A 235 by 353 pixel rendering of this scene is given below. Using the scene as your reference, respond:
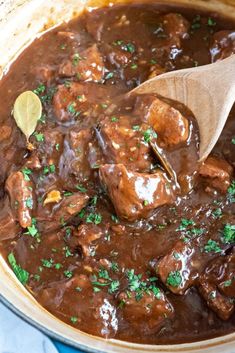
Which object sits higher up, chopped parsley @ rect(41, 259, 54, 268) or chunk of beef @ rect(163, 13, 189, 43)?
chunk of beef @ rect(163, 13, 189, 43)

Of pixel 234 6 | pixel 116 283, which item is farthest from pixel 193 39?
pixel 116 283

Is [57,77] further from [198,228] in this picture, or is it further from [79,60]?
[198,228]

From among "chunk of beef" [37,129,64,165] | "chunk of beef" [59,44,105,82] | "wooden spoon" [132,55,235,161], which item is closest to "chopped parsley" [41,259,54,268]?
"chunk of beef" [37,129,64,165]

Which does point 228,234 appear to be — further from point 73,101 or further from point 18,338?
point 18,338

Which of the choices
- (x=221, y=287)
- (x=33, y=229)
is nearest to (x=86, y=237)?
(x=33, y=229)

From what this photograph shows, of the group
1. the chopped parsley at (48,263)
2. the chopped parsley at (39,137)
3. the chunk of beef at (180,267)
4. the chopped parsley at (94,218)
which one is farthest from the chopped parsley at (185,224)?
Answer: the chopped parsley at (39,137)

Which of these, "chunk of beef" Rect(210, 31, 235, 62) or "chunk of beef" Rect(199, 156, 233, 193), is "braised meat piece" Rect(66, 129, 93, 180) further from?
"chunk of beef" Rect(210, 31, 235, 62)
